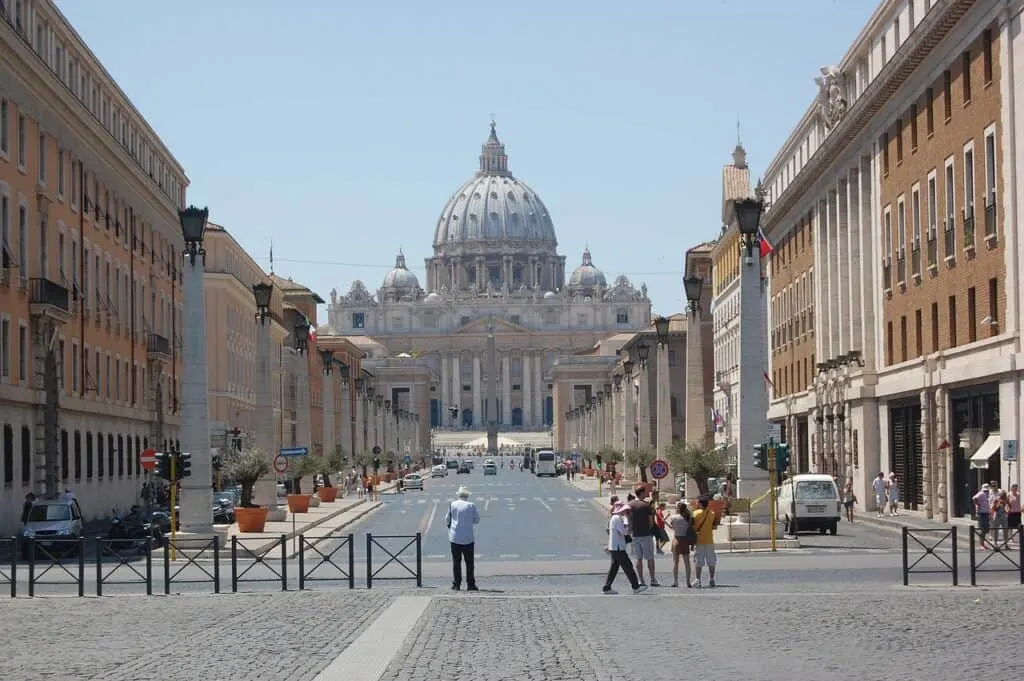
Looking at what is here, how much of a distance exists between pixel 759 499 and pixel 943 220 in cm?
1096

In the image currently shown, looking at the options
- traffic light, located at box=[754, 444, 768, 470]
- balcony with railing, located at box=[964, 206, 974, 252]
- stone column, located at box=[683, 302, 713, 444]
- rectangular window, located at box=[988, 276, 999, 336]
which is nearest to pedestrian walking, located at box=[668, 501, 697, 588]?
traffic light, located at box=[754, 444, 768, 470]

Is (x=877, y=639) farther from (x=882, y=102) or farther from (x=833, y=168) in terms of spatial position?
(x=833, y=168)

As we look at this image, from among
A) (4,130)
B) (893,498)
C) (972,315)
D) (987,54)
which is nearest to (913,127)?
(972,315)

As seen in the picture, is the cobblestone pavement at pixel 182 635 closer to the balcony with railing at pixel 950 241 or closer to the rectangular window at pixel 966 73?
the rectangular window at pixel 966 73

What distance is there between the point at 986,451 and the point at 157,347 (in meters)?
37.8

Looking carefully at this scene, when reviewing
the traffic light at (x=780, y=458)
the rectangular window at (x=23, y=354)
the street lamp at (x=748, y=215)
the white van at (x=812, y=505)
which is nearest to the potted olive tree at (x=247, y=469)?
the rectangular window at (x=23, y=354)

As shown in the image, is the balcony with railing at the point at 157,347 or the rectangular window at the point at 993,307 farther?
the balcony with railing at the point at 157,347

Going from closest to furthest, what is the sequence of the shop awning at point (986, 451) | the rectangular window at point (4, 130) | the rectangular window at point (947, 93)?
the shop awning at point (986, 451) < the rectangular window at point (4, 130) < the rectangular window at point (947, 93)

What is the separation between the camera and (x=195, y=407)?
141 ft

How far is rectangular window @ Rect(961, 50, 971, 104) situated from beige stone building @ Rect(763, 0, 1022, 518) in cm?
7

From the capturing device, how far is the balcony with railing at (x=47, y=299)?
167 feet

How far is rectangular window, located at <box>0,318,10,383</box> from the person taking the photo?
48.0 metres

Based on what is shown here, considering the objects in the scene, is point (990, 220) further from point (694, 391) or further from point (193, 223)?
point (694, 391)

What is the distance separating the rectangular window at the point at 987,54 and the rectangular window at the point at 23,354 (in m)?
24.5
